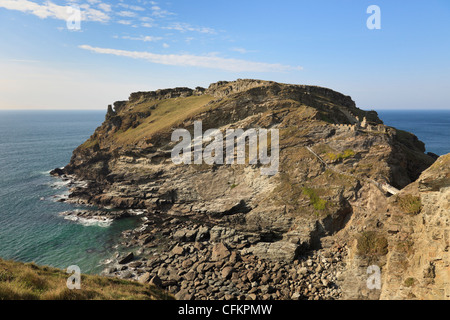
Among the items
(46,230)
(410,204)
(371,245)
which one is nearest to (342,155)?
(410,204)

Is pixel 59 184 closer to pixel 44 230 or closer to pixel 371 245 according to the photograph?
pixel 44 230

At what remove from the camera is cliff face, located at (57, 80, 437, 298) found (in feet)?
111

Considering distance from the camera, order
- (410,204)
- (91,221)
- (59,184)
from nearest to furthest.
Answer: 1. (410,204)
2. (91,221)
3. (59,184)

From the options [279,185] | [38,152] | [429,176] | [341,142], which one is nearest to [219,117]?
[279,185]

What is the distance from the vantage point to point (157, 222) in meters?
46.3

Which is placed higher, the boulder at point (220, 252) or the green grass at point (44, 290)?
the green grass at point (44, 290)

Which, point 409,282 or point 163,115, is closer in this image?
point 409,282

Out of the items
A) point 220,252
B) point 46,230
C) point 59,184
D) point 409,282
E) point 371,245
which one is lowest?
point 46,230

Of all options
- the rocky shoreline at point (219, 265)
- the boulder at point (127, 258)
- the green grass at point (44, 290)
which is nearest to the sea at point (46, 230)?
the boulder at point (127, 258)

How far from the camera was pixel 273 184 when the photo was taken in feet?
143

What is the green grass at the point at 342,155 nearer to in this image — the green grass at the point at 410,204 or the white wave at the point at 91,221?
the green grass at the point at 410,204

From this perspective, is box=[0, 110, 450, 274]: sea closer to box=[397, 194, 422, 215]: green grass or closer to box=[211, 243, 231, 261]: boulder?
box=[211, 243, 231, 261]: boulder

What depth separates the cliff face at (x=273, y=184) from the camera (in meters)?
34.0
